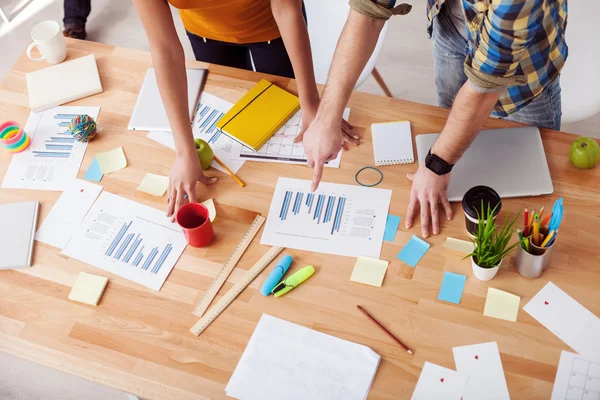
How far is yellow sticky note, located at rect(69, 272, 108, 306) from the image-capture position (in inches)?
57.7

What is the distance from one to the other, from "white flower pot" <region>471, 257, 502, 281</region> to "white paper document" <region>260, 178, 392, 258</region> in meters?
0.23

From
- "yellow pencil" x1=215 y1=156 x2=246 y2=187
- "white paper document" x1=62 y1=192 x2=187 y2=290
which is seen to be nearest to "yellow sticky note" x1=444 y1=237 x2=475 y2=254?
"yellow pencil" x1=215 y1=156 x2=246 y2=187

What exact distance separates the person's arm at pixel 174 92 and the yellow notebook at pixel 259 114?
0.14 metres

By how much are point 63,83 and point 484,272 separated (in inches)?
55.8

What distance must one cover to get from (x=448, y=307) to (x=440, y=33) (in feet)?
2.70

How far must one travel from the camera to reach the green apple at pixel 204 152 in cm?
164

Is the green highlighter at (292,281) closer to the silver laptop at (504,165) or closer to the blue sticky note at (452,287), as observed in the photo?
the blue sticky note at (452,287)

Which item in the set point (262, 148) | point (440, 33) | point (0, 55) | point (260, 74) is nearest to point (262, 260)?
point (262, 148)

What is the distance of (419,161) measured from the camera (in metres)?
1.61

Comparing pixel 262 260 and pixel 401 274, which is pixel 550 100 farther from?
pixel 262 260

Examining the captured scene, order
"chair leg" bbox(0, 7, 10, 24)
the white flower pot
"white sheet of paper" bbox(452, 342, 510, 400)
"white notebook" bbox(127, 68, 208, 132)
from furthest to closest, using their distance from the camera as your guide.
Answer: "chair leg" bbox(0, 7, 10, 24), "white notebook" bbox(127, 68, 208, 132), the white flower pot, "white sheet of paper" bbox(452, 342, 510, 400)

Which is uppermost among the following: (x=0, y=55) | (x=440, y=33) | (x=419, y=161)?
(x=440, y=33)

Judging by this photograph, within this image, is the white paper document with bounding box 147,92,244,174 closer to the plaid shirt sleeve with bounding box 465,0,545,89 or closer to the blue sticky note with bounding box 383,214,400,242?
the blue sticky note with bounding box 383,214,400,242

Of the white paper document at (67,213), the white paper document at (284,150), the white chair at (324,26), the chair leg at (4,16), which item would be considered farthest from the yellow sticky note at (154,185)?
the chair leg at (4,16)
